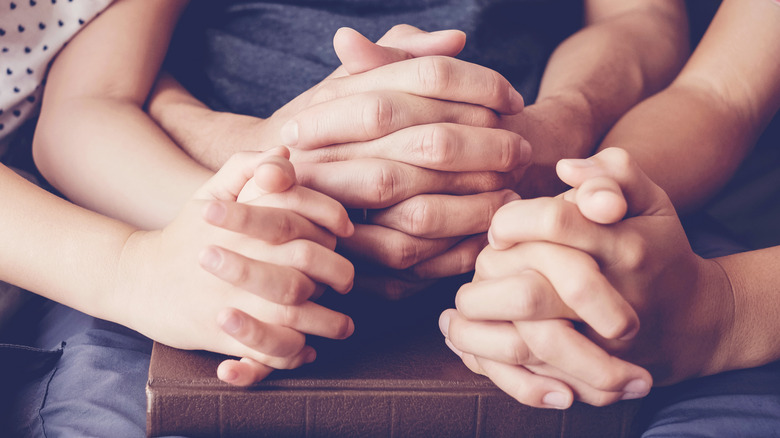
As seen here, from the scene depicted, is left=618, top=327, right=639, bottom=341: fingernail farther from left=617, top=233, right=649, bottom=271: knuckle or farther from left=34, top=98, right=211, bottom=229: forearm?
left=34, top=98, right=211, bottom=229: forearm

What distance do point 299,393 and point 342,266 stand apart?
11cm

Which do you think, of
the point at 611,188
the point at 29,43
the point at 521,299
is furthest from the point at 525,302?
the point at 29,43

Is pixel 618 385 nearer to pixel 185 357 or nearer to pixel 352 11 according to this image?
pixel 185 357

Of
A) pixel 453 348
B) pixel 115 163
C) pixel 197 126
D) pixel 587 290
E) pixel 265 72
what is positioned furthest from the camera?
pixel 265 72

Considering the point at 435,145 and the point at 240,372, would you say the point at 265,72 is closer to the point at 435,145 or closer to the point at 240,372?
the point at 435,145

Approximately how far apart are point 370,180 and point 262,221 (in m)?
0.13

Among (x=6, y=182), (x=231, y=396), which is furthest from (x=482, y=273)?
(x=6, y=182)

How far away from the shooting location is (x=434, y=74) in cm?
62

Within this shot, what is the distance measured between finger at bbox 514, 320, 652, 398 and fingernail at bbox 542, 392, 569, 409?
3cm

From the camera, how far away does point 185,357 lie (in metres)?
0.56

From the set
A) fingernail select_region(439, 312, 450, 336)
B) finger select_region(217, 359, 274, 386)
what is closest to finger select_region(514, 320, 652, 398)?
fingernail select_region(439, 312, 450, 336)

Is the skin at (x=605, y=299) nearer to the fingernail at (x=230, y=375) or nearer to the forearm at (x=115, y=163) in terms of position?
the fingernail at (x=230, y=375)

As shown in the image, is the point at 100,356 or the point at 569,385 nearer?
the point at 569,385

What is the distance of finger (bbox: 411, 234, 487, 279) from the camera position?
0.66 m
